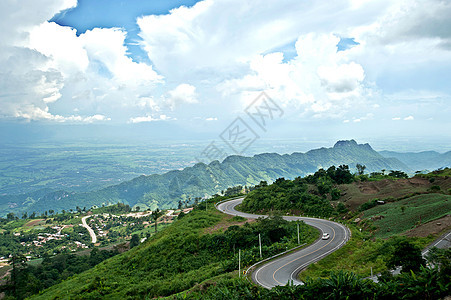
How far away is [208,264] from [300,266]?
1133cm

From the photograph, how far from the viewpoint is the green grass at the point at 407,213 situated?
3094 centimetres

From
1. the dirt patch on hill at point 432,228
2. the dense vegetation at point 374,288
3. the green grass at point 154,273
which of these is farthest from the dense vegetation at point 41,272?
the dirt patch on hill at point 432,228

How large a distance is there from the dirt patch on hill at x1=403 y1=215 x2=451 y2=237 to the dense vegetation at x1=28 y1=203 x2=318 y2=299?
34.8 feet

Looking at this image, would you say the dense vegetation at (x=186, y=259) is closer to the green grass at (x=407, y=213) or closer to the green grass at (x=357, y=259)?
the green grass at (x=357, y=259)

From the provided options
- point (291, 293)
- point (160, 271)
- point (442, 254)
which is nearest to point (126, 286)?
point (160, 271)

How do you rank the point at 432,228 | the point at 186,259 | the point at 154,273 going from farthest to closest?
the point at 186,259 < the point at 154,273 < the point at 432,228

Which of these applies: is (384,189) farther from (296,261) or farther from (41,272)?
(41,272)

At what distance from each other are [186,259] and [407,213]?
2942 centimetres

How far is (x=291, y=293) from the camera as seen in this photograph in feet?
50.3

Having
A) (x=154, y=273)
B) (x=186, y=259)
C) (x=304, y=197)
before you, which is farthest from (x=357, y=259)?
(x=304, y=197)

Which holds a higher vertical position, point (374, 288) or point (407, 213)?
point (374, 288)

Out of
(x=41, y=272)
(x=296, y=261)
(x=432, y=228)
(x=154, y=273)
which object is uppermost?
(x=432, y=228)

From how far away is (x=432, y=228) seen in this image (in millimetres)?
26812

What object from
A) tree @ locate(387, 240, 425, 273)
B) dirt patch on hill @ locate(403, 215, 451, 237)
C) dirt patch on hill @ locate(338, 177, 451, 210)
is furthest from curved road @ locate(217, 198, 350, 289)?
dirt patch on hill @ locate(338, 177, 451, 210)
